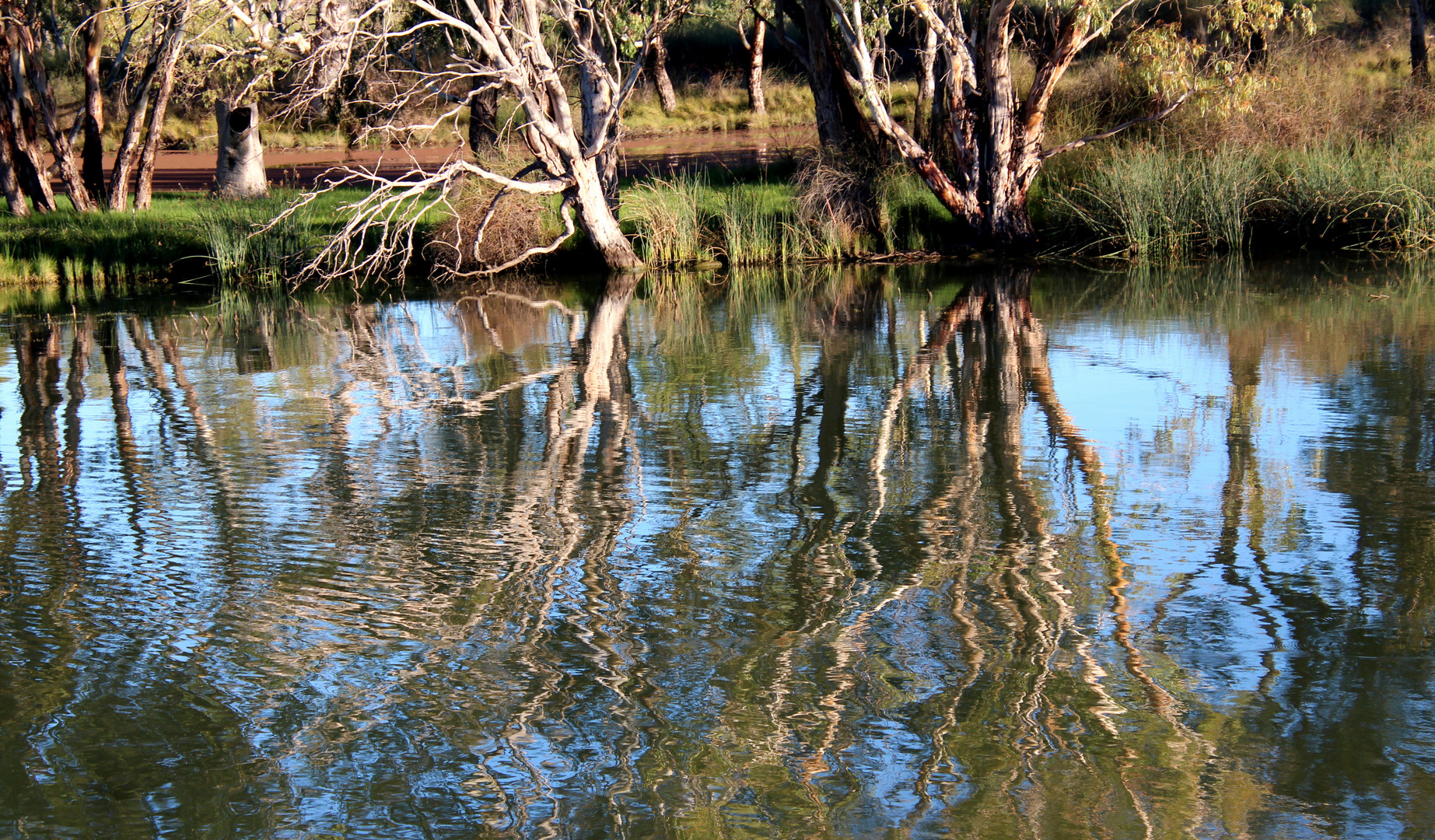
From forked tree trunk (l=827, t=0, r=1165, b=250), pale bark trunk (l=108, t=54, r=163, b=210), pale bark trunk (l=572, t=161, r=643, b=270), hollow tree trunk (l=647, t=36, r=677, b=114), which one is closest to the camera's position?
forked tree trunk (l=827, t=0, r=1165, b=250)

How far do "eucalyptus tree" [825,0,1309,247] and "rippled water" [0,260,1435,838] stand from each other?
6.81m

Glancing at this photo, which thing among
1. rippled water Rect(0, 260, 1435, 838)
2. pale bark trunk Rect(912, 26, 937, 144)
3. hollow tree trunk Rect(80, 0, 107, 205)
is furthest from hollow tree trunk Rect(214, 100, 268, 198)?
rippled water Rect(0, 260, 1435, 838)

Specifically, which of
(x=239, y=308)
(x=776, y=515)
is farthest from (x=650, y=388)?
(x=239, y=308)

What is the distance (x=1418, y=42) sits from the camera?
20.8 metres

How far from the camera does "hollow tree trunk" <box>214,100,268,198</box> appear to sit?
21594mm

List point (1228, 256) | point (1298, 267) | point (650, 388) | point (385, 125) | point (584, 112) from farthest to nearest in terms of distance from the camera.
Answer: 1. point (584, 112)
2. point (1228, 256)
3. point (1298, 267)
4. point (385, 125)
5. point (650, 388)

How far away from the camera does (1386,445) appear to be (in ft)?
22.0

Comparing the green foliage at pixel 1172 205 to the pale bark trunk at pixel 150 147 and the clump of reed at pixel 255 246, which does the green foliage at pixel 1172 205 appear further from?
the pale bark trunk at pixel 150 147

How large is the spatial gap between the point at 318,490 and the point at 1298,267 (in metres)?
11.6

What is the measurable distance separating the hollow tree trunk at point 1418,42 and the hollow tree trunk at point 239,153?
17319mm

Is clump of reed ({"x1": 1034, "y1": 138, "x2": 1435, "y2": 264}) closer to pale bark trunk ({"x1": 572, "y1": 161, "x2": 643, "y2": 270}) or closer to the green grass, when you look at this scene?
pale bark trunk ({"x1": 572, "y1": 161, "x2": 643, "y2": 270})

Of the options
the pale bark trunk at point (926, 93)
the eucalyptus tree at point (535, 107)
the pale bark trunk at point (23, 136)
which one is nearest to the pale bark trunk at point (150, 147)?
the pale bark trunk at point (23, 136)

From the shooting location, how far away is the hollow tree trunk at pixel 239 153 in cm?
2159

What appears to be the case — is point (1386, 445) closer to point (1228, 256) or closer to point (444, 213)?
point (1228, 256)
